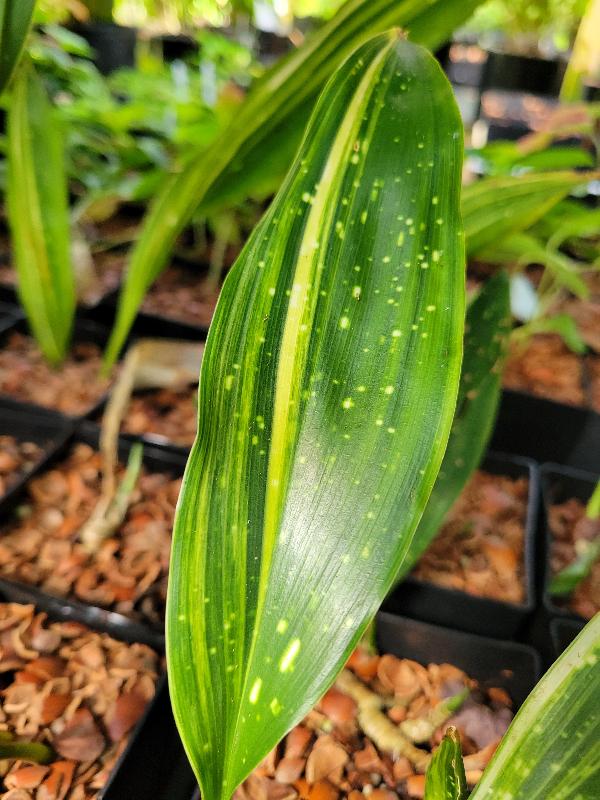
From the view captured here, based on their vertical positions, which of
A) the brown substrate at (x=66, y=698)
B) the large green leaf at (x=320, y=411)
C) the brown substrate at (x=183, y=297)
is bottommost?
the brown substrate at (x=66, y=698)

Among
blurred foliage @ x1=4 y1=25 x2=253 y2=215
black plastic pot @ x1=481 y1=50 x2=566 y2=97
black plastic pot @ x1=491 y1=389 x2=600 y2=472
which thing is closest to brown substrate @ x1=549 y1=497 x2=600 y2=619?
black plastic pot @ x1=491 y1=389 x2=600 y2=472

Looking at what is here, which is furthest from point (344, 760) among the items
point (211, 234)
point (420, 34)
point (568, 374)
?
point (211, 234)

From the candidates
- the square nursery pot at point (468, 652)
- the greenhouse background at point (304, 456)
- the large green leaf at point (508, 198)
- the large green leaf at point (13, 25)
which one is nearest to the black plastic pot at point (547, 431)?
the greenhouse background at point (304, 456)

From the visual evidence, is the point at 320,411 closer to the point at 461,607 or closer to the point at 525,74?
the point at 461,607

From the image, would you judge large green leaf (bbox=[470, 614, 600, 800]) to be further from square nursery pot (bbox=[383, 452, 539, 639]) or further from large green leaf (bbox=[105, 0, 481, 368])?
large green leaf (bbox=[105, 0, 481, 368])

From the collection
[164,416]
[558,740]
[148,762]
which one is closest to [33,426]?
[164,416]

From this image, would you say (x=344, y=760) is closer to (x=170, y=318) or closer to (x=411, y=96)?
(x=411, y=96)

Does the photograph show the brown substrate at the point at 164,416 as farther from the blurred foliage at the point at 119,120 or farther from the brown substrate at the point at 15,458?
the blurred foliage at the point at 119,120
